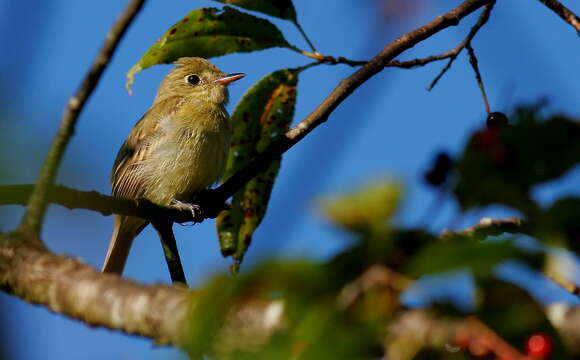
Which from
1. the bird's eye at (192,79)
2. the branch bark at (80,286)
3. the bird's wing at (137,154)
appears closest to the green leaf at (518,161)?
the branch bark at (80,286)

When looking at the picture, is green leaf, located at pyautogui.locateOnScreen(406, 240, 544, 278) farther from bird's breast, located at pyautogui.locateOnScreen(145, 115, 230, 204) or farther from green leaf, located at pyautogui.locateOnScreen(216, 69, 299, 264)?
bird's breast, located at pyautogui.locateOnScreen(145, 115, 230, 204)

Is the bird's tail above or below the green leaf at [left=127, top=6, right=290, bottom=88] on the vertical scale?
below

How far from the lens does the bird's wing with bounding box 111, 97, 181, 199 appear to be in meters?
6.92

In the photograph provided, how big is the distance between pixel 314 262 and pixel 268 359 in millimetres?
181

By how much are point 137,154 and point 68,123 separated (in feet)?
15.3

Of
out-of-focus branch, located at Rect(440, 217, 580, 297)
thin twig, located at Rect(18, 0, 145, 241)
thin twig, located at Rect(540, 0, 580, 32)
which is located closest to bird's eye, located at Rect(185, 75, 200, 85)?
thin twig, located at Rect(540, 0, 580, 32)

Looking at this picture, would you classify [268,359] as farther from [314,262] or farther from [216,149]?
[216,149]

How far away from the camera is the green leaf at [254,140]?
446cm

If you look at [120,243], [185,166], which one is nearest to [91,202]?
[185,166]

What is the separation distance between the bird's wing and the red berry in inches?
222

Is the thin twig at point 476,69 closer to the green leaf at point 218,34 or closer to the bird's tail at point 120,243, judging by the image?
the green leaf at point 218,34

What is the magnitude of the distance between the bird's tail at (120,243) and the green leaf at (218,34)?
3.14m

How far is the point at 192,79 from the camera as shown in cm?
792

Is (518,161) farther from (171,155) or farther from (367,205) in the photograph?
(171,155)
